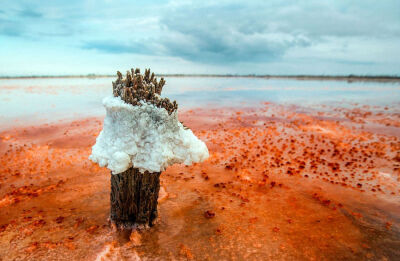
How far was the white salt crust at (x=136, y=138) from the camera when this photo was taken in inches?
109

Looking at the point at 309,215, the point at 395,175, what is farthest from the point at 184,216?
the point at 395,175

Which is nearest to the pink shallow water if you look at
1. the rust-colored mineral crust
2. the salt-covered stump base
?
the salt-covered stump base

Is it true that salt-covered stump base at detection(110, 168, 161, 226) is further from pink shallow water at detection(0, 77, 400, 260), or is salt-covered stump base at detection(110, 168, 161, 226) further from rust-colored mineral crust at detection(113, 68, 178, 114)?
rust-colored mineral crust at detection(113, 68, 178, 114)

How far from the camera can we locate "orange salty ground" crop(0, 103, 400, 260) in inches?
129

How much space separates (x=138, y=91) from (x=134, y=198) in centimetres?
159

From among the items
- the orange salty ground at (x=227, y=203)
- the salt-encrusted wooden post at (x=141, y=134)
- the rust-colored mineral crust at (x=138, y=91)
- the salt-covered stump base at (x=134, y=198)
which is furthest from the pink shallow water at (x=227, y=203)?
the rust-colored mineral crust at (x=138, y=91)

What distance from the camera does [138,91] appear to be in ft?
9.44

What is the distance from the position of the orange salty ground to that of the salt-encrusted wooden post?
4.44ft

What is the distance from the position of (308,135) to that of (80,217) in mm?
8811

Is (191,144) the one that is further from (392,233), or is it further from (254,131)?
(254,131)

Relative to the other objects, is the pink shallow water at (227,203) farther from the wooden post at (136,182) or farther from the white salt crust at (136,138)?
the white salt crust at (136,138)

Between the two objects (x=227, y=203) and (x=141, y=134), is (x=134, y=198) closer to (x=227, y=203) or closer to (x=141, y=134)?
(x=141, y=134)

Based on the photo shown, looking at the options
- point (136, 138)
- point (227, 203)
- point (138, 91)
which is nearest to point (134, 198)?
point (136, 138)

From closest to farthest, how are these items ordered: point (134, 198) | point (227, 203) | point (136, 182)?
point (136, 182) → point (134, 198) → point (227, 203)
